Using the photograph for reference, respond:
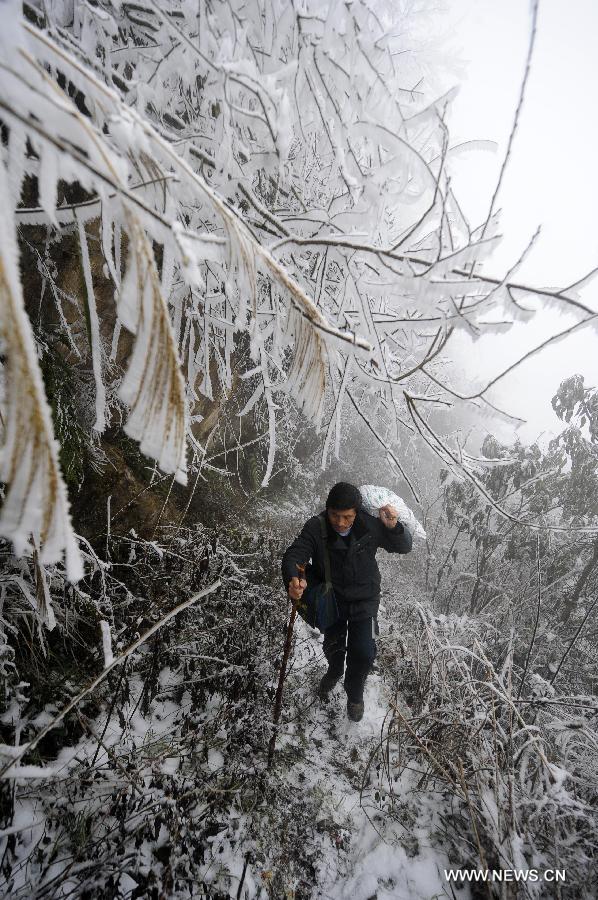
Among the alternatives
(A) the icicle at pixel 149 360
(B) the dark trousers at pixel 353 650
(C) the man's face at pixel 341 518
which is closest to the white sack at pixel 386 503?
(C) the man's face at pixel 341 518

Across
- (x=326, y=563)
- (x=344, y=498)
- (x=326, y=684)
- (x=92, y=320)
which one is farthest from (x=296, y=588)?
(x=92, y=320)

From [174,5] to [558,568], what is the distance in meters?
6.24

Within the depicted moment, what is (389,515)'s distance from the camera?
8.28ft

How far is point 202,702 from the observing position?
2.36 meters

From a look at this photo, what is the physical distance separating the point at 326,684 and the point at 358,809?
79 cm

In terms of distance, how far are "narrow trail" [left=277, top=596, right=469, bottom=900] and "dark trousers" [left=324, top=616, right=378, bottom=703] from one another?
265mm

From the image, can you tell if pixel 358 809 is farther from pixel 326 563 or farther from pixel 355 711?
pixel 326 563

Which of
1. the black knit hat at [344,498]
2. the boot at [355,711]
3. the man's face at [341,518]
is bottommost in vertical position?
the boot at [355,711]

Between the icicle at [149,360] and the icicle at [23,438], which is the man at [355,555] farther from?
the icicle at [23,438]

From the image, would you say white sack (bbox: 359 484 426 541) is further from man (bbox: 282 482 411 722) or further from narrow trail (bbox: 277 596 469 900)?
narrow trail (bbox: 277 596 469 900)

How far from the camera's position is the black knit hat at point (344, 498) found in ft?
7.85

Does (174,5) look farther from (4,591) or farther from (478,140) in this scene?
(4,591)

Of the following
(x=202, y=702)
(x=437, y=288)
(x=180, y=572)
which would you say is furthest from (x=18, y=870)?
(x=437, y=288)

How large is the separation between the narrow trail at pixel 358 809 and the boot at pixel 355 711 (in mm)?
61
